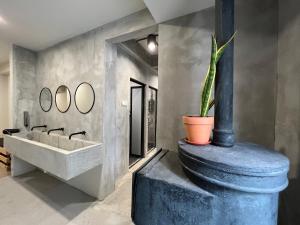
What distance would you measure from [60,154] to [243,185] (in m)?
1.83

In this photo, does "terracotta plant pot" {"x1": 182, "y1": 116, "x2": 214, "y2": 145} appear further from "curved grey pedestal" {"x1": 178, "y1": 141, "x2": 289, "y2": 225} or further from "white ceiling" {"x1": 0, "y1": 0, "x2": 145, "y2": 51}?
"white ceiling" {"x1": 0, "y1": 0, "x2": 145, "y2": 51}

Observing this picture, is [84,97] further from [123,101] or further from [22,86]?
[22,86]

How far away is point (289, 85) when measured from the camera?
0.98 m

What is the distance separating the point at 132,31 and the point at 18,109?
2726 millimetres

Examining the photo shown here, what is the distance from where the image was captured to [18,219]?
1831mm

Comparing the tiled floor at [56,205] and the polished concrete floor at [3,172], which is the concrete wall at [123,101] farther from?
the polished concrete floor at [3,172]

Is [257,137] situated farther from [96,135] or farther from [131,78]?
[131,78]

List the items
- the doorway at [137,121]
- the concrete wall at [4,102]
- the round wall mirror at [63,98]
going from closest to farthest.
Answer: the round wall mirror at [63,98] → the doorway at [137,121] → the concrete wall at [4,102]

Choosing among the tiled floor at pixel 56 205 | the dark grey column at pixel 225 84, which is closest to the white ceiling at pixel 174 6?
the dark grey column at pixel 225 84

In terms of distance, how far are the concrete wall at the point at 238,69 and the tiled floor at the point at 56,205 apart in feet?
4.03

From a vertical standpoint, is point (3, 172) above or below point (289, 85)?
below

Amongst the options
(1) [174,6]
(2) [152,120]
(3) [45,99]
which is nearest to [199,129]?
(1) [174,6]

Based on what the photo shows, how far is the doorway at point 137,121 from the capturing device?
159 inches

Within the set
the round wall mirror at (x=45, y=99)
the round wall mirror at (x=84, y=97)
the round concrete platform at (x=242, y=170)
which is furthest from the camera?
the round wall mirror at (x=45, y=99)
